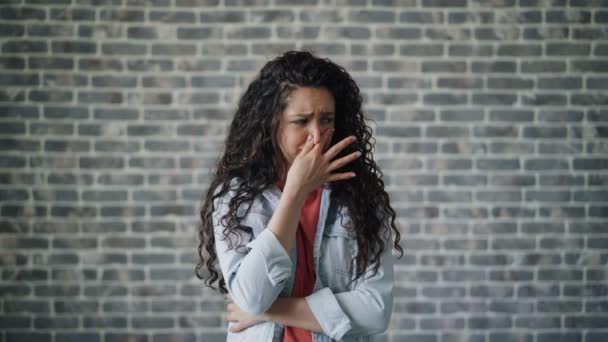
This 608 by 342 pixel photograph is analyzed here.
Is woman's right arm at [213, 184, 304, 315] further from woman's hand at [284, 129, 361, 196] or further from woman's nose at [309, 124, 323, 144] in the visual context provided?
woman's nose at [309, 124, 323, 144]

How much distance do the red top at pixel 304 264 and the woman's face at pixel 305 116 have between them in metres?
0.19

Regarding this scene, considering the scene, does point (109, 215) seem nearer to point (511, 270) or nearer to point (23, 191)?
point (23, 191)

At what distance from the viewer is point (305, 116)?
4.48ft

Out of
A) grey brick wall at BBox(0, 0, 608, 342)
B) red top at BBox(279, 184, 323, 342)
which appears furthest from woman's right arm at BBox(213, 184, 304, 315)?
grey brick wall at BBox(0, 0, 608, 342)

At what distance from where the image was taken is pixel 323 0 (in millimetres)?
2689

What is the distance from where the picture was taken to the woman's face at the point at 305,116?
1.36m

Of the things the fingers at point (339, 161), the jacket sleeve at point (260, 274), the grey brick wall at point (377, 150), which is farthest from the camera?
the grey brick wall at point (377, 150)

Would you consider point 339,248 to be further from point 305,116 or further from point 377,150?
point 377,150

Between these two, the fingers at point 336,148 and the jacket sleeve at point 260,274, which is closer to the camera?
the jacket sleeve at point 260,274

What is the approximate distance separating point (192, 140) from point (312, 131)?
1.52m

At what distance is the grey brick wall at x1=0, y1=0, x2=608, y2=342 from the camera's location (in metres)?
2.70

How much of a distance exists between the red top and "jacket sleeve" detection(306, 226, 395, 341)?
66 millimetres

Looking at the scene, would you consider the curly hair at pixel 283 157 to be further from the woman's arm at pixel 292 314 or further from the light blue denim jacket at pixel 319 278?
the woman's arm at pixel 292 314

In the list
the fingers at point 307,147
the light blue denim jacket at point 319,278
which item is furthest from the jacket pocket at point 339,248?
the fingers at point 307,147
